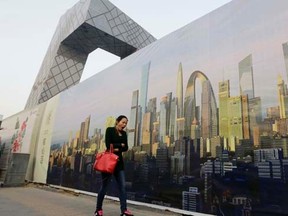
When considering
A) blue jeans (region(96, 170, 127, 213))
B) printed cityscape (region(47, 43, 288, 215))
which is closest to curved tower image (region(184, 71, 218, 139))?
printed cityscape (region(47, 43, 288, 215))

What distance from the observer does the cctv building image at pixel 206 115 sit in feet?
8.28

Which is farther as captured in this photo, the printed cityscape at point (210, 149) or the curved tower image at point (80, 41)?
the curved tower image at point (80, 41)

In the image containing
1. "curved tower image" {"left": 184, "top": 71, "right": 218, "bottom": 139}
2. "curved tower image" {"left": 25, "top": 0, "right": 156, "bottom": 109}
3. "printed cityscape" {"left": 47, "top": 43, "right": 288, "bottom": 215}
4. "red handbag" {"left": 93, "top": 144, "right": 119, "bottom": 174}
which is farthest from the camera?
"curved tower image" {"left": 25, "top": 0, "right": 156, "bottom": 109}

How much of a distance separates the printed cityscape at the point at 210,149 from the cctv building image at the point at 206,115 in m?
0.01

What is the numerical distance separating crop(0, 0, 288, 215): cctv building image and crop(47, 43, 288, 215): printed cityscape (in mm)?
11

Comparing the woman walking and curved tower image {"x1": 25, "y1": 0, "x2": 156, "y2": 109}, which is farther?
curved tower image {"x1": 25, "y1": 0, "x2": 156, "y2": 109}

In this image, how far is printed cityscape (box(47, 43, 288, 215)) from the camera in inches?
96.3

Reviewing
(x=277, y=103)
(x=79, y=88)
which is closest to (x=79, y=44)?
(x=79, y=88)

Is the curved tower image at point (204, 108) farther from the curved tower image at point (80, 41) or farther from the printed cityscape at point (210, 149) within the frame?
the curved tower image at point (80, 41)

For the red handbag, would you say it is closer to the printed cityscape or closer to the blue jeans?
the blue jeans

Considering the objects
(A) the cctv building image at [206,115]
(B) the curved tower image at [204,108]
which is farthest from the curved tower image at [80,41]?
(B) the curved tower image at [204,108]

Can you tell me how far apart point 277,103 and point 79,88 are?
210 inches

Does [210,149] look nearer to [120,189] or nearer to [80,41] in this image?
[120,189]

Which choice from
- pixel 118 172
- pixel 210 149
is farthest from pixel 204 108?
pixel 118 172
